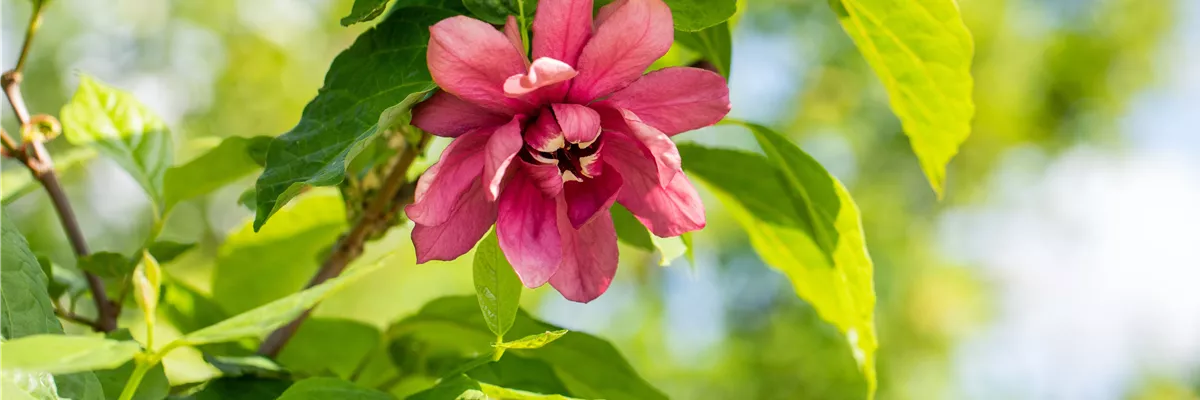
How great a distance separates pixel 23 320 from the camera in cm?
47

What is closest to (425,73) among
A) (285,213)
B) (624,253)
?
(285,213)

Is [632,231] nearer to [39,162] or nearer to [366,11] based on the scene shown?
[366,11]

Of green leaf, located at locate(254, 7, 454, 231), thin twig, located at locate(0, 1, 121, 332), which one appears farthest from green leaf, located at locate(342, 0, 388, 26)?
thin twig, located at locate(0, 1, 121, 332)

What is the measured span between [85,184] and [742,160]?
6839 millimetres

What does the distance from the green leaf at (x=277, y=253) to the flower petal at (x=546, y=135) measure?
1.66 ft

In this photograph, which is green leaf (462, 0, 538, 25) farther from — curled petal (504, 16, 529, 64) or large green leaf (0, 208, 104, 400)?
large green leaf (0, 208, 104, 400)

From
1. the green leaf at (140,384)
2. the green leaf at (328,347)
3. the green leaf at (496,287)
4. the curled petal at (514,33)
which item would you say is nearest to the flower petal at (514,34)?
the curled petal at (514,33)

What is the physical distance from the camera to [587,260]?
0.53m

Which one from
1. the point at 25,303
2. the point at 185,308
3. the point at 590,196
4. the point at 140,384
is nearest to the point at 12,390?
the point at 25,303

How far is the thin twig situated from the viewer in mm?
749

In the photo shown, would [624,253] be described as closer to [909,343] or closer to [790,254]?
[909,343]

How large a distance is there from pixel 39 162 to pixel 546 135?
0.51 meters

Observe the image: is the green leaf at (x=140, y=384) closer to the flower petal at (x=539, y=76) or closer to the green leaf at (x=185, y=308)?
the green leaf at (x=185, y=308)

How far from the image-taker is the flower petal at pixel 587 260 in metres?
0.52
